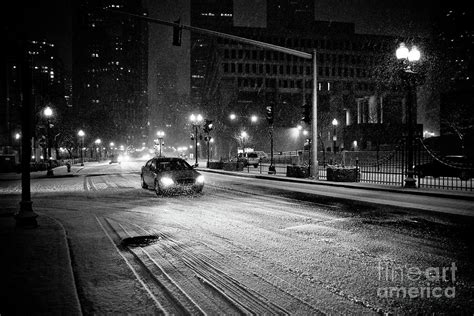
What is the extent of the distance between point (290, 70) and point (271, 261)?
89.3 m

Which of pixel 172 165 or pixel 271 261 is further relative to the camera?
pixel 172 165

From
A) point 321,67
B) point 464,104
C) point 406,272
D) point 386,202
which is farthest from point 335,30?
point 406,272

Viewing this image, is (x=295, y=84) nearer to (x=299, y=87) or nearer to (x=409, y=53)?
(x=299, y=87)

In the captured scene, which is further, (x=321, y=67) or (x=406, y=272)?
(x=321, y=67)

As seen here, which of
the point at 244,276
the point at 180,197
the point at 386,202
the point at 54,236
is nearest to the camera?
the point at 244,276

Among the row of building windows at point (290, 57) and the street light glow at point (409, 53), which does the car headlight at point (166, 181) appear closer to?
the street light glow at point (409, 53)

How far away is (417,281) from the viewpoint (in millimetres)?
4836

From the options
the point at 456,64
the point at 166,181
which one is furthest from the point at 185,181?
the point at 456,64

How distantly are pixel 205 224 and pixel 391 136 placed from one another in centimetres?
7297

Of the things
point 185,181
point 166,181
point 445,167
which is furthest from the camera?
point 445,167

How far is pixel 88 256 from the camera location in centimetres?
617

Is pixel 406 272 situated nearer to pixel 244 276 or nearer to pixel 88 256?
pixel 244 276

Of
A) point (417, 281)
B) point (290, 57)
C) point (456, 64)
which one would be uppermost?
point (456, 64)

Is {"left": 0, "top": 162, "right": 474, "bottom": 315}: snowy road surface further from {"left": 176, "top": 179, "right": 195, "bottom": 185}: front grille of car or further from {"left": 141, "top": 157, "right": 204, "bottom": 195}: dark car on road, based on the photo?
{"left": 176, "top": 179, "right": 195, "bottom": 185}: front grille of car
